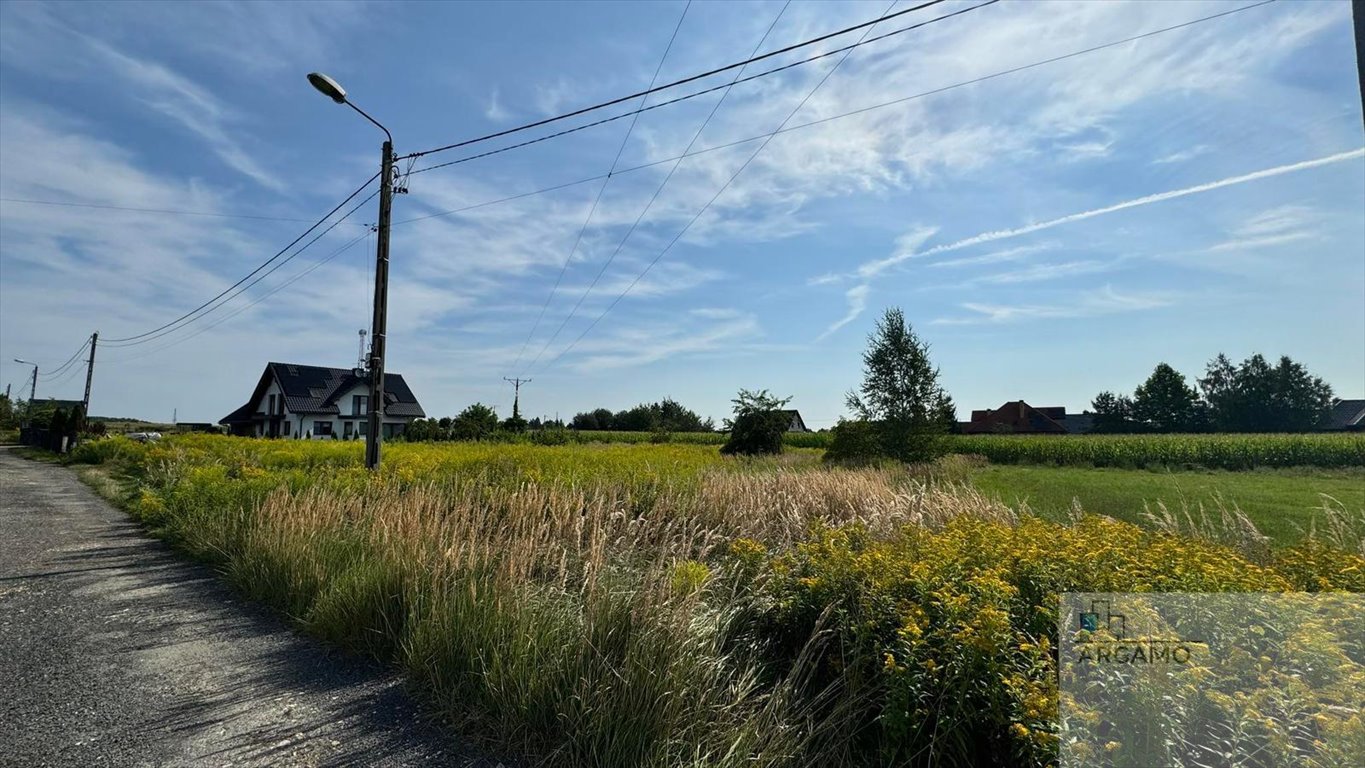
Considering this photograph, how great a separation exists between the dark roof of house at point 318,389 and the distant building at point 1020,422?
54.4 m

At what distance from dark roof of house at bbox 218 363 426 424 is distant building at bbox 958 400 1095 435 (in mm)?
54353

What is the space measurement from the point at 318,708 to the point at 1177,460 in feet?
115

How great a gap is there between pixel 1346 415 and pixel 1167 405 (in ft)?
43.5

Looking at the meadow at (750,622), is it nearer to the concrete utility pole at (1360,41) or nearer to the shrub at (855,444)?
the concrete utility pole at (1360,41)

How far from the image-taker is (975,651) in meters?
2.33

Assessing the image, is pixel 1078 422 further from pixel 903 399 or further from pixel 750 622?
pixel 750 622

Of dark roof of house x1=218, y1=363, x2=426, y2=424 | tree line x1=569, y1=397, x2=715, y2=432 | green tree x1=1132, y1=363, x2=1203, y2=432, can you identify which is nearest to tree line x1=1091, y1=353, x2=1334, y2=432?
green tree x1=1132, y1=363, x2=1203, y2=432

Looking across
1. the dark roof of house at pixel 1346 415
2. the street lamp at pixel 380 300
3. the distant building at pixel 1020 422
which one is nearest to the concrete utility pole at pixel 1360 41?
the street lamp at pixel 380 300

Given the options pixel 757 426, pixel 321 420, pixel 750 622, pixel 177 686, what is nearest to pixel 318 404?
pixel 321 420

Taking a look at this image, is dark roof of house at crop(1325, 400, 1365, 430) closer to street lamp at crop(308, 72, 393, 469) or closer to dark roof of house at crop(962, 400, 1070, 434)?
dark roof of house at crop(962, 400, 1070, 434)

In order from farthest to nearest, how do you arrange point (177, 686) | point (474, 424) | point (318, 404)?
point (318, 404)
point (474, 424)
point (177, 686)

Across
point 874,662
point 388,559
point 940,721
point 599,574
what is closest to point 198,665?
point 388,559

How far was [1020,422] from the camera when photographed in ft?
216

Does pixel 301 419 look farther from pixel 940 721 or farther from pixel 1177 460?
pixel 1177 460
